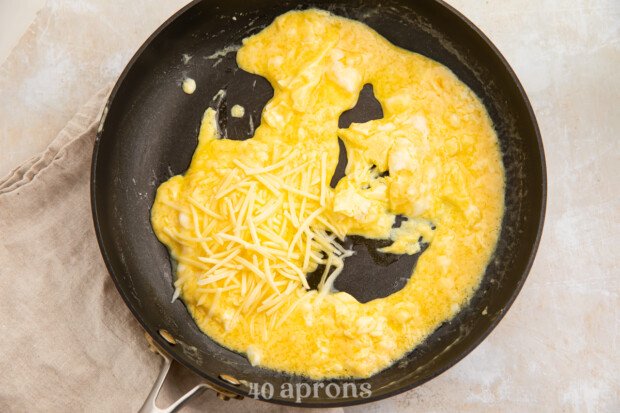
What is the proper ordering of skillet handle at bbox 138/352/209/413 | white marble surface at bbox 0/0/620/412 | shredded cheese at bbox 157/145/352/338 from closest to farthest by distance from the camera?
skillet handle at bbox 138/352/209/413, shredded cheese at bbox 157/145/352/338, white marble surface at bbox 0/0/620/412

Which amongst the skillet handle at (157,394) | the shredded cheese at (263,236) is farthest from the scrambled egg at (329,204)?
the skillet handle at (157,394)

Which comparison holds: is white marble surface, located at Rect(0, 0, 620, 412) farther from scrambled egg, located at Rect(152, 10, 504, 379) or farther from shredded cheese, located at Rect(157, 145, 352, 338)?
shredded cheese, located at Rect(157, 145, 352, 338)

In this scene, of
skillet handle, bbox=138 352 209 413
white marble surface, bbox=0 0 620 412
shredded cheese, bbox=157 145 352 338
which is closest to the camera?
skillet handle, bbox=138 352 209 413

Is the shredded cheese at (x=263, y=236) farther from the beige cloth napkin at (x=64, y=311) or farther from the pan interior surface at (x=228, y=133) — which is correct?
the beige cloth napkin at (x=64, y=311)

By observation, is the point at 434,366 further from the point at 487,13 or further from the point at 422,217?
the point at 487,13

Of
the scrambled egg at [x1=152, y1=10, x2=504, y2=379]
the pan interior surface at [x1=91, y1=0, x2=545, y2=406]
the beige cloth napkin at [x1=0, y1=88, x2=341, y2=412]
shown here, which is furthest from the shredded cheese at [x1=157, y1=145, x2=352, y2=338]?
the beige cloth napkin at [x1=0, y1=88, x2=341, y2=412]
